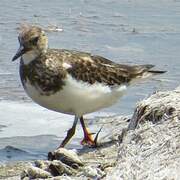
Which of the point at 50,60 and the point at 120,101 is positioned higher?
the point at 50,60

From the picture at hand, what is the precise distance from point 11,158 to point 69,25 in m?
4.01

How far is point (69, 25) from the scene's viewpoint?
1090cm

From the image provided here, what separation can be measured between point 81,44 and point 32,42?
2.40 metres

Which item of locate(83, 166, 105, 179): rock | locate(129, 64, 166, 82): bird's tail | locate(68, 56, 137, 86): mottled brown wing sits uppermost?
locate(68, 56, 137, 86): mottled brown wing

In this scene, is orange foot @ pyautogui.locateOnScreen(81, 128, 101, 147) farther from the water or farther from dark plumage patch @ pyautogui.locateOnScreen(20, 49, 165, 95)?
dark plumage patch @ pyautogui.locateOnScreen(20, 49, 165, 95)

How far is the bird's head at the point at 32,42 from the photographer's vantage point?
7477 millimetres

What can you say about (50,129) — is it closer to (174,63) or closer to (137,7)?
(174,63)

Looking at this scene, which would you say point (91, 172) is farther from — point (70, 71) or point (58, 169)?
point (70, 71)

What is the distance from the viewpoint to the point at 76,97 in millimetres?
7344

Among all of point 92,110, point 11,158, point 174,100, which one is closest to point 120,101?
point 92,110

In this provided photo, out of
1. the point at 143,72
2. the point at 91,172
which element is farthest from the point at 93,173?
the point at 143,72

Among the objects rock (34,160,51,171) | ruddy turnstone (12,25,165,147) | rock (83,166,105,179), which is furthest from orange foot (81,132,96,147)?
rock (83,166,105,179)

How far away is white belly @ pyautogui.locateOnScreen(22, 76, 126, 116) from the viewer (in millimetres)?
7281

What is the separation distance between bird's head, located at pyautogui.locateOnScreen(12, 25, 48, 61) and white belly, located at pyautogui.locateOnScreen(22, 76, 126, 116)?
285 millimetres
